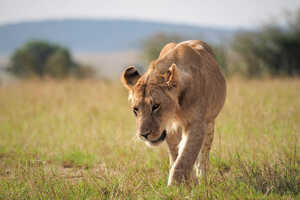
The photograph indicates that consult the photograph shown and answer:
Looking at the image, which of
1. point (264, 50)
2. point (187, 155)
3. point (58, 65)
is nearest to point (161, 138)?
point (187, 155)

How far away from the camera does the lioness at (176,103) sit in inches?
126

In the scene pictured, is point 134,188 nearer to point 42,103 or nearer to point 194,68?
point 194,68

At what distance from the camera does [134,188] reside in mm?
3383

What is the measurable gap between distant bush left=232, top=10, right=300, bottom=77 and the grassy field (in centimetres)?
537

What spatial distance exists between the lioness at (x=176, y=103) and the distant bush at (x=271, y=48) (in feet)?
42.4

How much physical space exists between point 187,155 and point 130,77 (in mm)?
974

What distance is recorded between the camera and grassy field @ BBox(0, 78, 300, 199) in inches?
132

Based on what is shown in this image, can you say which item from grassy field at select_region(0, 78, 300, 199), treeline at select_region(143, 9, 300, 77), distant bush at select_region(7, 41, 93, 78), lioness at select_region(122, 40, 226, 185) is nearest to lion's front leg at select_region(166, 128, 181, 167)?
lioness at select_region(122, 40, 226, 185)

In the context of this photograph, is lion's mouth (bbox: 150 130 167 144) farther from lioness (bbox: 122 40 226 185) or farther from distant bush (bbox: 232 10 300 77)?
distant bush (bbox: 232 10 300 77)

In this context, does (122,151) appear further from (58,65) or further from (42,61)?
(42,61)

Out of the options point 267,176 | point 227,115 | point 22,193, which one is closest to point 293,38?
point 227,115

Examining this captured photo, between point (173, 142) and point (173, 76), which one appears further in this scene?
point (173, 142)

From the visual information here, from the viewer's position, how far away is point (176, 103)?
3.31 meters

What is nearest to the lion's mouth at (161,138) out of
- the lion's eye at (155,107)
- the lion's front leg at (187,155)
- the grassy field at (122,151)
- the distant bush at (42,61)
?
the lion's front leg at (187,155)
